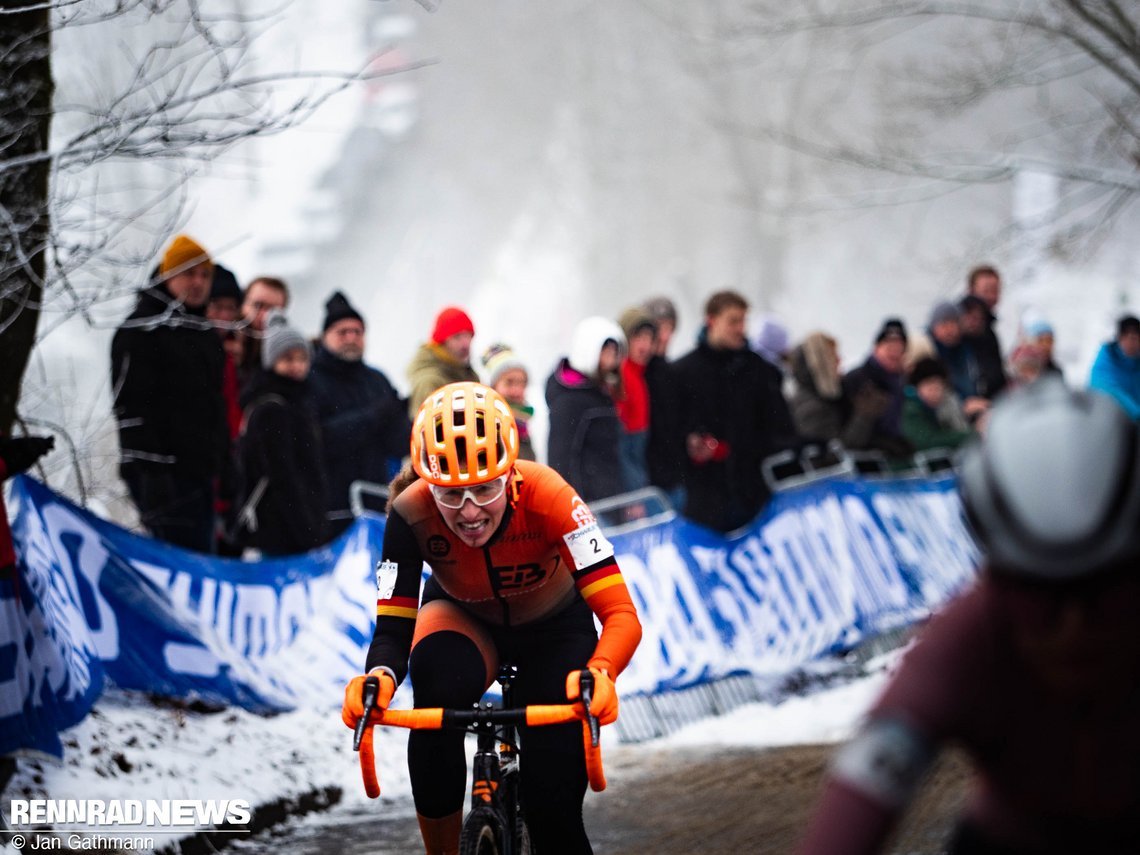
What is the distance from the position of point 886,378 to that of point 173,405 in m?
6.43

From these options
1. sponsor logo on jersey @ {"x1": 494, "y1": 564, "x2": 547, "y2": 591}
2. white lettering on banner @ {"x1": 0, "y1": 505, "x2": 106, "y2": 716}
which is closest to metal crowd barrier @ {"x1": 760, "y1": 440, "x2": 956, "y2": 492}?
white lettering on banner @ {"x1": 0, "y1": 505, "x2": 106, "y2": 716}

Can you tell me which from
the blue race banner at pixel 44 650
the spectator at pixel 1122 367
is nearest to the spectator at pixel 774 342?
the spectator at pixel 1122 367

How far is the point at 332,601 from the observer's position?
8.82m

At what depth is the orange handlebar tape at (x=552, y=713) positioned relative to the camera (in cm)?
467

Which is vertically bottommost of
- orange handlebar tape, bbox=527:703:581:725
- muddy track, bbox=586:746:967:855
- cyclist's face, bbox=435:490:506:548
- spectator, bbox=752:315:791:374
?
muddy track, bbox=586:746:967:855

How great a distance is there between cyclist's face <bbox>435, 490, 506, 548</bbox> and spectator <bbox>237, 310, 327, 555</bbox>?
3964 mm

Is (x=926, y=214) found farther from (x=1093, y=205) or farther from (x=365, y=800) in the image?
(x=365, y=800)

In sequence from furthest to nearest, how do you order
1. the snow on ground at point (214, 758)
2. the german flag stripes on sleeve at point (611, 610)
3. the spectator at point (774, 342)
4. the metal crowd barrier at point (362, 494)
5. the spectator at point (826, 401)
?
1. the spectator at point (774, 342)
2. the spectator at point (826, 401)
3. the metal crowd barrier at point (362, 494)
4. the snow on ground at point (214, 758)
5. the german flag stripes on sleeve at point (611, 610)

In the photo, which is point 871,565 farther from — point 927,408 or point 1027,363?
point 1027,363

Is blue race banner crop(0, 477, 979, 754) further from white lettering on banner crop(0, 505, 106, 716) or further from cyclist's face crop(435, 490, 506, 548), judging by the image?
cyclist's face crop(435, 490, 506, 548)

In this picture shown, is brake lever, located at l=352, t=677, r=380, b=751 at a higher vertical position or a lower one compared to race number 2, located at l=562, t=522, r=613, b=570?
lower

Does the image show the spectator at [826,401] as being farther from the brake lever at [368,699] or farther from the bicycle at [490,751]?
the brake lever at [368,699]

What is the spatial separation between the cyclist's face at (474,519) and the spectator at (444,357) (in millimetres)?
3922

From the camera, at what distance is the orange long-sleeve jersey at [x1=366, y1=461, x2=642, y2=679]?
5.28 metres
